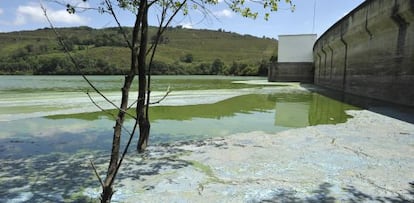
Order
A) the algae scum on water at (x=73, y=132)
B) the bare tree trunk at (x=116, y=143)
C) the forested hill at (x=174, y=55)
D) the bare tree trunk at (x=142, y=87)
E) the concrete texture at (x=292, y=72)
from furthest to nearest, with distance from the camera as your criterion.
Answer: the concrete texture at (x=292, y=72)
the bare tree trunk at (x=142, y=87)
the algae scum on water at (x=73, y=132)
the forested hill at (x=174, y=55)
the bare tree trunk at (x=116, y=143)

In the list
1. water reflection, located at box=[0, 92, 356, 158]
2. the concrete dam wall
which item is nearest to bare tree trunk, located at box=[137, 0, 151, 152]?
water reflection, located at box=[0, 92, 356, 158]

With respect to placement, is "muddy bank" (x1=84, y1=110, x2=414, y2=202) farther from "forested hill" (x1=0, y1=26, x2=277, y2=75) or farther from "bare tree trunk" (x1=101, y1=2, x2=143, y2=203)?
"forested hill" (x1=0, y1=26, x2=277, y2=75)

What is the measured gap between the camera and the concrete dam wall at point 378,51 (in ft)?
50.8

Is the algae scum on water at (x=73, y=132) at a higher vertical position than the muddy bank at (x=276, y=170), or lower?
lower

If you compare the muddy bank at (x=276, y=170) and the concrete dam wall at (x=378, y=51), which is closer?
the muddy bank at (x=276, y=170)

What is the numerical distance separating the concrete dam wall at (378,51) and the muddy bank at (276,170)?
7.97 meters

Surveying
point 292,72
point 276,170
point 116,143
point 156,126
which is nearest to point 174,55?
point 292,72

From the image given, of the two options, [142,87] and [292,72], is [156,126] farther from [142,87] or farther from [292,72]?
[292,72]

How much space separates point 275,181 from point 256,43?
170 m

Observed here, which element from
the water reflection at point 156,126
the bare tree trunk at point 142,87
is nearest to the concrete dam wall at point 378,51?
the water reflection at point 156,126

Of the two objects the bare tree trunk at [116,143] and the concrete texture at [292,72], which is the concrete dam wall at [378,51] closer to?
the bare tree trunk at [116,143]

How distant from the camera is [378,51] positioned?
775 inches

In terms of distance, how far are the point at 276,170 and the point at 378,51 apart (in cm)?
1681

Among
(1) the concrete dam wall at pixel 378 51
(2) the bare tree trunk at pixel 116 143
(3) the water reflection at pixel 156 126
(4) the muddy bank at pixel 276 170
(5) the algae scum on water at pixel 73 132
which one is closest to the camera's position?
(2) the bare tree trunk at pixel 116 143
